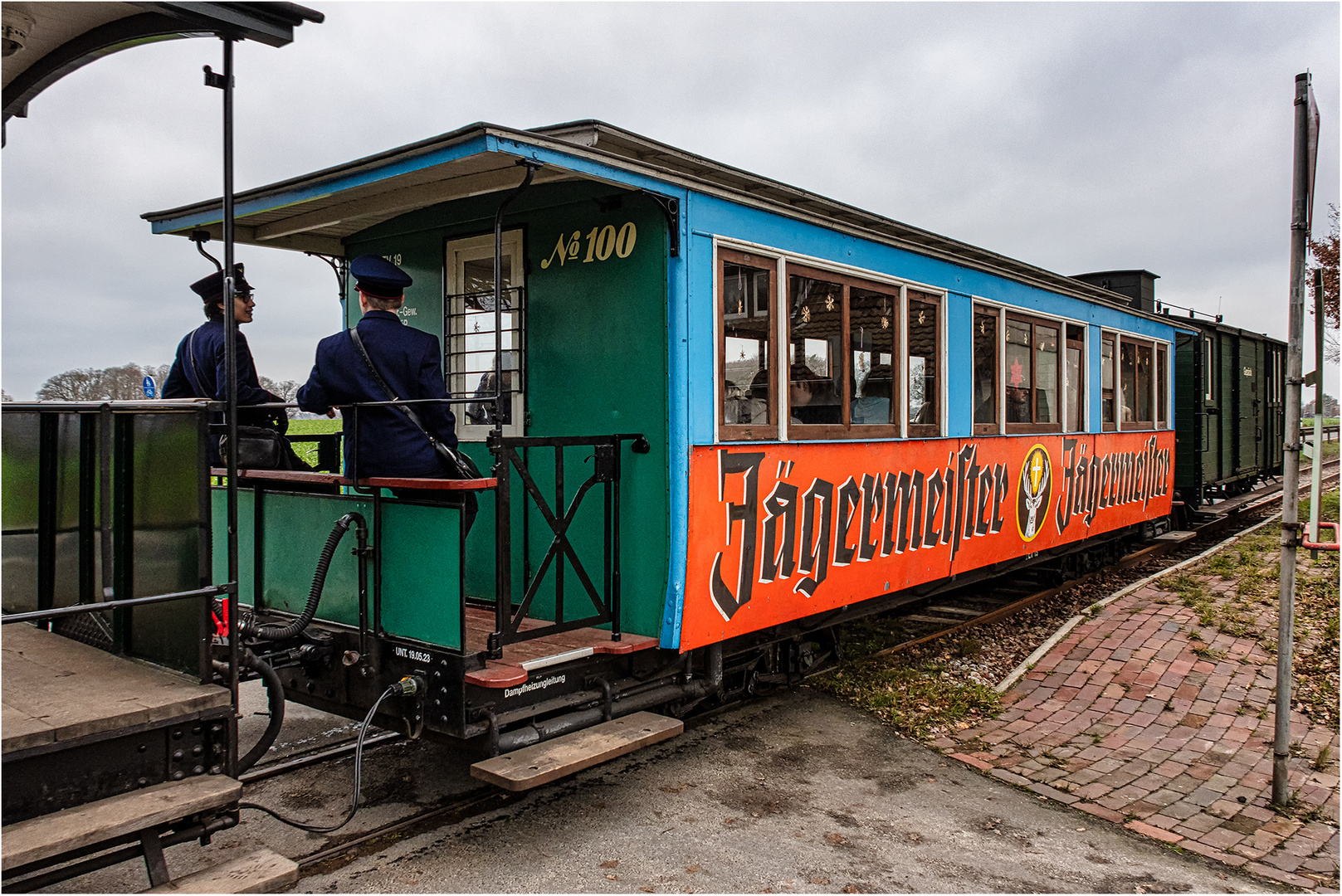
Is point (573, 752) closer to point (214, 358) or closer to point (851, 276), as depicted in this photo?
point (214, 358)

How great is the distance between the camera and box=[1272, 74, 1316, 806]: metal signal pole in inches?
170

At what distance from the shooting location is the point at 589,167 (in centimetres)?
392

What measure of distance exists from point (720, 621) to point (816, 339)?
177 cm

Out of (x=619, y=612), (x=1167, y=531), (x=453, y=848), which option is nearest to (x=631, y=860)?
(x=453, y=848)

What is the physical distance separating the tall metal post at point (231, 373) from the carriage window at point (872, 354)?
12.1 ft

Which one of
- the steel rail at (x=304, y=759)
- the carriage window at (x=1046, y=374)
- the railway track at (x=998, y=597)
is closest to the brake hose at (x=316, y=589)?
the steel rail at (x=304, y=759)

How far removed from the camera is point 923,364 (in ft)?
21.1

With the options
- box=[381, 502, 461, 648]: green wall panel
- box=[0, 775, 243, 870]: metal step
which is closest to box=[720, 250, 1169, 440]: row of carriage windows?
box=[381, 502, 461, 648]: green wall panel

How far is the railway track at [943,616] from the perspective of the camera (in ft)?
12.9

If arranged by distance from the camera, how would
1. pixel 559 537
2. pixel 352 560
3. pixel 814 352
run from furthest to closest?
1. pixel 814 352
2. pixel 559 537
3. pixel 352 560

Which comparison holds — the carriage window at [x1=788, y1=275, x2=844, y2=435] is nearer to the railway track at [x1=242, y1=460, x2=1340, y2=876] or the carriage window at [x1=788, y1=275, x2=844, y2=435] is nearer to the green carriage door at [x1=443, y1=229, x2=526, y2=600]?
the green carriage door at [x1=443, y1=229, x2=526, y2=600]

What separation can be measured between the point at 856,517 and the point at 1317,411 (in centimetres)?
243

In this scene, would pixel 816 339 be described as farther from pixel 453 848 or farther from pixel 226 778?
pixel 226 778

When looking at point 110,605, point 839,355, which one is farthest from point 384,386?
point 839,355
